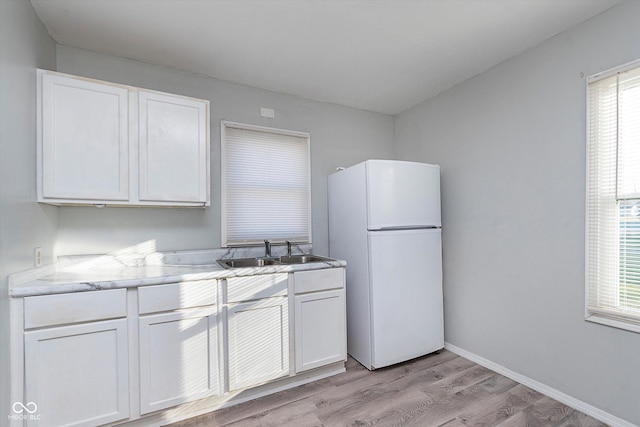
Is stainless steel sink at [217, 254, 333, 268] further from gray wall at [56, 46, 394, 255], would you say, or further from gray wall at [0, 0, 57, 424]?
gray wall at [0, 0, 57, 424]

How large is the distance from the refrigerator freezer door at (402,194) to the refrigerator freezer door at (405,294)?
11 centimetres

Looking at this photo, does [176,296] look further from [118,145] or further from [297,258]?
[297,258]

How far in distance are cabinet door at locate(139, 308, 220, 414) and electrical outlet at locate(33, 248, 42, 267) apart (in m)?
0.70

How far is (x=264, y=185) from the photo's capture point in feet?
9.16

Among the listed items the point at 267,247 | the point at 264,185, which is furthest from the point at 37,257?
the point at 264,185

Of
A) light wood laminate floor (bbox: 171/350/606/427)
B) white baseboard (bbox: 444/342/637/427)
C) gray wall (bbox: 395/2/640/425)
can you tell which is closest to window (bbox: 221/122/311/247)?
light wood laminate floor (bbox: 171/350/606/427)

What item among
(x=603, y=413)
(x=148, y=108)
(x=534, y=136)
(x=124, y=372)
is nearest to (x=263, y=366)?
(x=124, y=372)

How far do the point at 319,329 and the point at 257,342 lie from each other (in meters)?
0.50

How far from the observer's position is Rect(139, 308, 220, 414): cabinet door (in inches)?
67.9

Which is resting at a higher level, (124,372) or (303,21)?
(303,21)

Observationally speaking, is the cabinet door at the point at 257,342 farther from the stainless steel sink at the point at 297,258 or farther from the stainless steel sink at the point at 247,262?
the stainless steel sink at the point at 297,258

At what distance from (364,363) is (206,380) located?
1.31 m

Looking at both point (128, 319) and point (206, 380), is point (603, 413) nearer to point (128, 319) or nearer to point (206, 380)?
point (206, 380)

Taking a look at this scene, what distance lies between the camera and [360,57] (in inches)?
90.8
